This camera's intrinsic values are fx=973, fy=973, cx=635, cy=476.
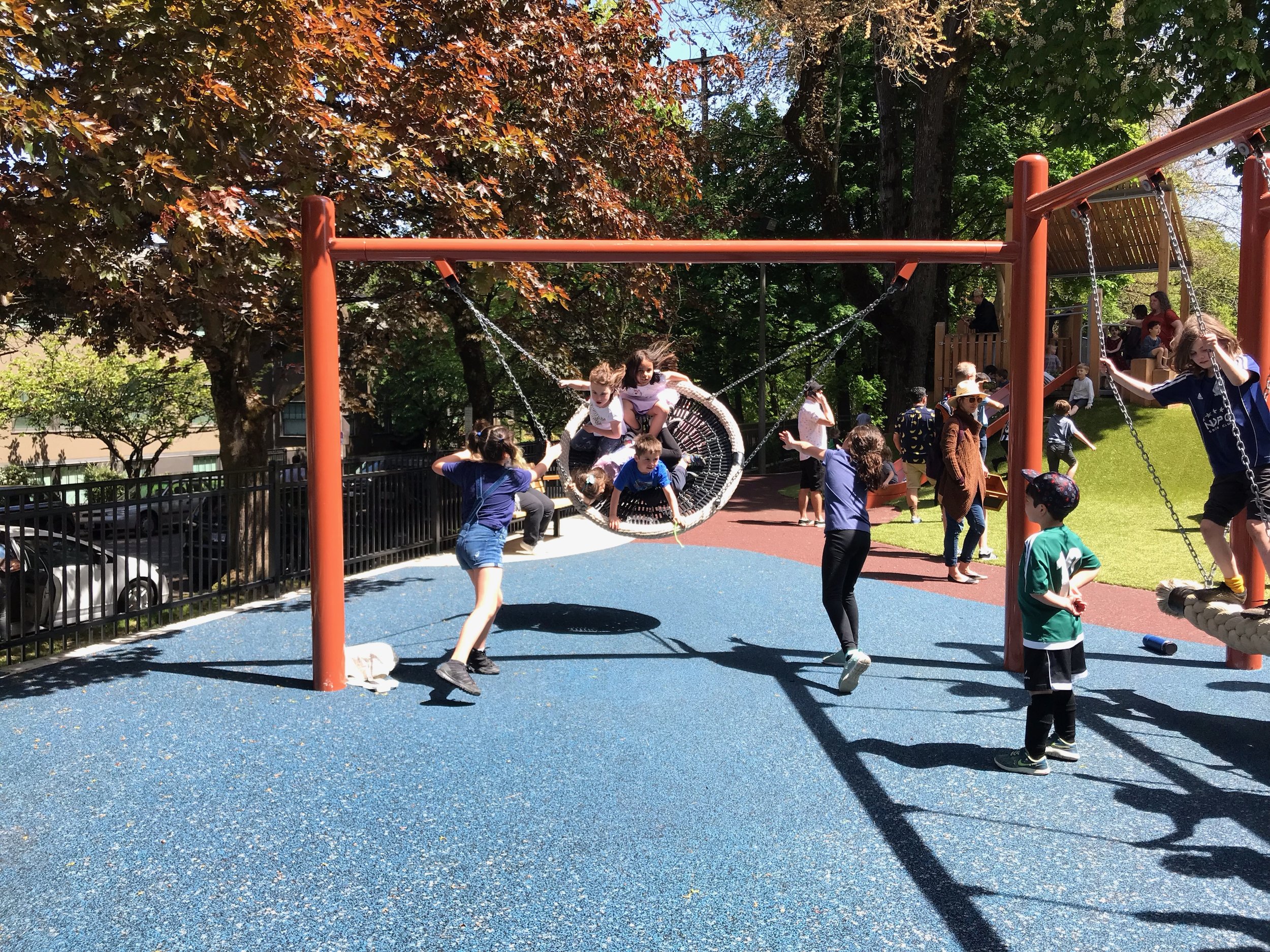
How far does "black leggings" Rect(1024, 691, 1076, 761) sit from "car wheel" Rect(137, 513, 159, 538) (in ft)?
22.7

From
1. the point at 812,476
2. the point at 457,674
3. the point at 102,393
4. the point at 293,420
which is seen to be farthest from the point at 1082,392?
the point at 293,420

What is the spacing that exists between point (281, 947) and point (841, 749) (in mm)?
2897

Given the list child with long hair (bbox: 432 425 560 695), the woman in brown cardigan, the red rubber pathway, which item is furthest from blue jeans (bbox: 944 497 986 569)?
child with long hair (bbox: 432 425 560 695)

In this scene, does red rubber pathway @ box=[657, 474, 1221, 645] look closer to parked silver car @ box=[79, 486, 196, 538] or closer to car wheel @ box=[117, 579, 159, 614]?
parked silver car @ box=[79, 486, 196, 538]

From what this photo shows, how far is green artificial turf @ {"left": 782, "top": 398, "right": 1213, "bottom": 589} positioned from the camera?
10.8m

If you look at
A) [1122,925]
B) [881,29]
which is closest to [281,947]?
[1122,925]

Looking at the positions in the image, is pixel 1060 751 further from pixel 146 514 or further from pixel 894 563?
pixel 146 514

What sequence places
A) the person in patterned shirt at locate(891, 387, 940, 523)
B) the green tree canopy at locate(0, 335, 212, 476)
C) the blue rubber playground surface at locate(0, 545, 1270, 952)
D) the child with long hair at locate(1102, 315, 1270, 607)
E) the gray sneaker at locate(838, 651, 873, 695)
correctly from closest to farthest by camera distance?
the blue rubber playground surface at locate(0, 545, 1270, 952) → the child with long hair at locate(1102, 315, 1270, 607) → the gray sneaker at locate(838, 651, 873, 695) → the person in patterned shirt at locate(891, 387, 940, 523) → the green tree canopy at locate(0, 335, 212, 476)

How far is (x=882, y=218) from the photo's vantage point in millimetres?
20672

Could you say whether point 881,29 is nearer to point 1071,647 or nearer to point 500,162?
point 500,162

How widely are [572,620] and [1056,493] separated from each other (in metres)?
4.72

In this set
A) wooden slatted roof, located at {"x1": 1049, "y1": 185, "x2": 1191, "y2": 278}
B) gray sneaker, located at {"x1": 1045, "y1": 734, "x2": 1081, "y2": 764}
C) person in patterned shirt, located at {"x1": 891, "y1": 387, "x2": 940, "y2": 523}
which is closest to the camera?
gray sneaker, located at {"x1": 1045, "y1": 734, "x2": 1081, "y2": 764}

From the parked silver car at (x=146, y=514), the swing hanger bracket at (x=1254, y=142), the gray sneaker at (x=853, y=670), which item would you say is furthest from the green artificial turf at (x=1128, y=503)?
the parked silver car at (x=146, y=514)

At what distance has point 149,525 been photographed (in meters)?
8.43
